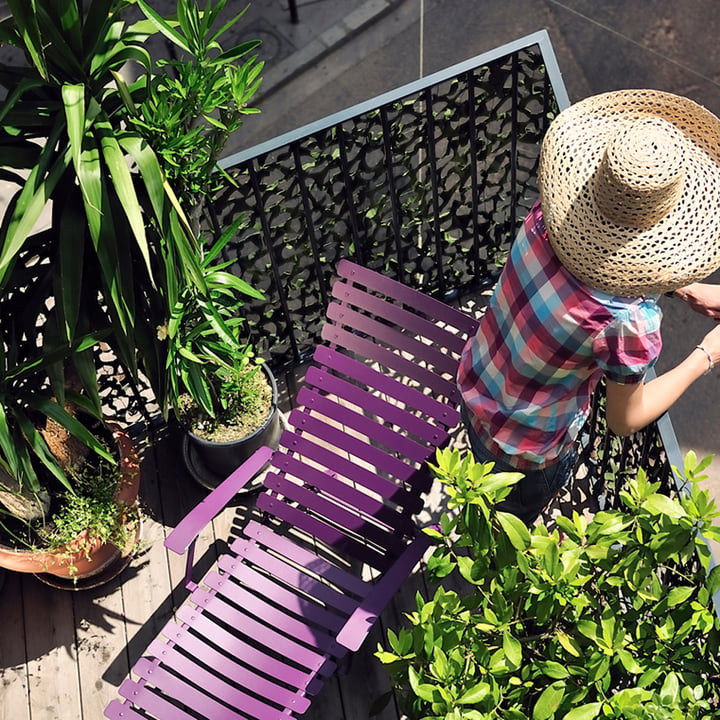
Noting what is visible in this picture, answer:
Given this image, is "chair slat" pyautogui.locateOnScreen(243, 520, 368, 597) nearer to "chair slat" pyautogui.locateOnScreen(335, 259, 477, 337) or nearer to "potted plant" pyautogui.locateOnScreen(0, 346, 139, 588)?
"potted plant" pyautogui.locateOnScreen(0, 346, 139, 588)

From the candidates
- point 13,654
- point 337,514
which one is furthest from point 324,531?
point 13,654

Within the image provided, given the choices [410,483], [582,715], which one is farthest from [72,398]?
[582,715]

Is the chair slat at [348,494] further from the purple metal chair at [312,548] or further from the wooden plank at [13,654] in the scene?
the wooden plank at [13,654]

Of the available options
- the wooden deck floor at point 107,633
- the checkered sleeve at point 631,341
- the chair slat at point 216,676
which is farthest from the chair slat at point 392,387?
the checkered sleeve at point 631,341

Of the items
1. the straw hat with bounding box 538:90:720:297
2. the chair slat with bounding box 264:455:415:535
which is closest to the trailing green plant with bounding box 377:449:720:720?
the straw hat with bounding box 538:90:720:297

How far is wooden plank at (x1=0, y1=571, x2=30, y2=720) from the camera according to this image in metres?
3.51

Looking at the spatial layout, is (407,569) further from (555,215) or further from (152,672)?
(555,215)

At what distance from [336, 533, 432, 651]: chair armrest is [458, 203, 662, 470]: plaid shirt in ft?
1.69

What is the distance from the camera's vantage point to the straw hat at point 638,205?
213 cm

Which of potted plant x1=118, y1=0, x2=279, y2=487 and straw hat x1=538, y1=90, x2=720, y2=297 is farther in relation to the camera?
potted plant x1=118, y1=0, x2=279, y2=487

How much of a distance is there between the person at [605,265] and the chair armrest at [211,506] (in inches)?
38.9

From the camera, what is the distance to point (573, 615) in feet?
7.22

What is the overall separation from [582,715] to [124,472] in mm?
1997

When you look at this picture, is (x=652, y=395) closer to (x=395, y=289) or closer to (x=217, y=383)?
(x=395, y=289)
